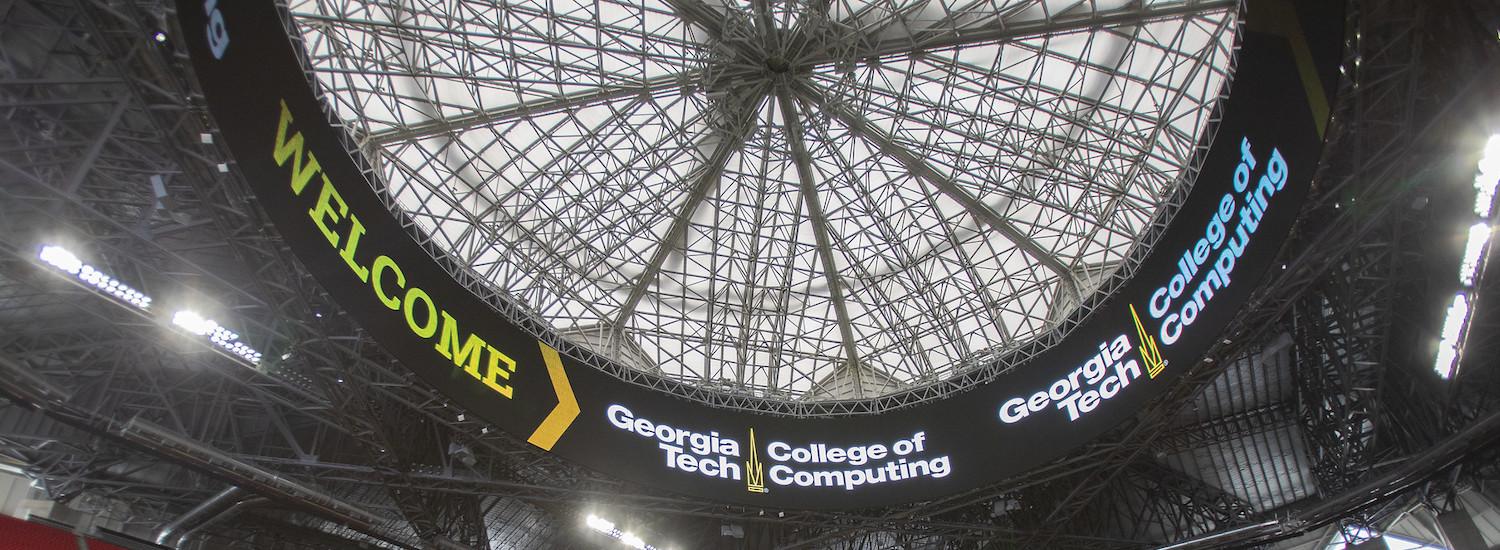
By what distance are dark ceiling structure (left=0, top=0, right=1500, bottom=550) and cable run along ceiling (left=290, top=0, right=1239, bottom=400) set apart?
3571 mm

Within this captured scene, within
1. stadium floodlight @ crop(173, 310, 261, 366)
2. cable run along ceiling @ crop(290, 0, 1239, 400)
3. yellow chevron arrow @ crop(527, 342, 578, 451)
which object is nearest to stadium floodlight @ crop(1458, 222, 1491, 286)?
cable run along ceiling @ crop(290, 0, 1239, 400)

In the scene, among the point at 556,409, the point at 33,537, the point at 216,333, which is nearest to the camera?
the point at 216,333

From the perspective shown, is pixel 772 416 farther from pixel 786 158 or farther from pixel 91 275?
pixel 91 275

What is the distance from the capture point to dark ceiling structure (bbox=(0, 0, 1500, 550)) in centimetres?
1533

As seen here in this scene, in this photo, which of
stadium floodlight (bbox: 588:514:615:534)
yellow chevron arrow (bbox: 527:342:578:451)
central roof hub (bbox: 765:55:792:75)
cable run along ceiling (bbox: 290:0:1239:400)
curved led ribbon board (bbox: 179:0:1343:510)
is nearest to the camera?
curved led ribbon board (bbox: 179:0:1343:510)

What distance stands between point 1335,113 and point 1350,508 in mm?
12610

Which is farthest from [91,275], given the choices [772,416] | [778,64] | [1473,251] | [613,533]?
[1473,251]

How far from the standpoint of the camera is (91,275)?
1662 centimetres

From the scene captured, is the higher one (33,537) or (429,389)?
(429,389)

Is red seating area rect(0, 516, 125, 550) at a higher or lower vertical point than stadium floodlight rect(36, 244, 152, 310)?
lower

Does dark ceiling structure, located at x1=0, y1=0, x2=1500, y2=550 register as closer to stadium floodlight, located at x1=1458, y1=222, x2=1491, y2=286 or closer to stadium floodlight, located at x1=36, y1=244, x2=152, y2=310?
stadium floodlight, located at x1=36, y1=244, x2=152, y2=310

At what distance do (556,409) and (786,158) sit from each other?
9.28 m

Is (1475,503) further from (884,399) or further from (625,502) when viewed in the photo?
(625,502)

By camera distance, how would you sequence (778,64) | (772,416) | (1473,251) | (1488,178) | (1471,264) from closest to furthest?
(1488,178) → (1473,251) → (1471,264) → (778,64) → (772,416)
